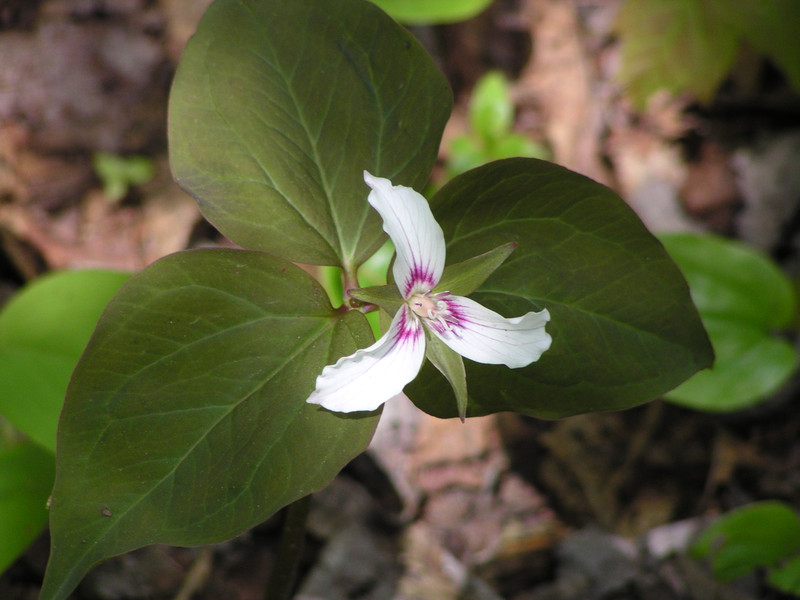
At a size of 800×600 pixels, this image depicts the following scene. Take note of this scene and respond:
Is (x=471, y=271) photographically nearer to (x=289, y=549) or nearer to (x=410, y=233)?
(x=410, y=233)

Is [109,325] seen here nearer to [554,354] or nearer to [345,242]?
[345,242]

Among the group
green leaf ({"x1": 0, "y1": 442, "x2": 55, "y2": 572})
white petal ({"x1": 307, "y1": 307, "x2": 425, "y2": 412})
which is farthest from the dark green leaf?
green leaf ({"x1": 0, "y1": 442, "x2": 55, "y2": 572})

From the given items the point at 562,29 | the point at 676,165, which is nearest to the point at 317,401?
the point at 676,165

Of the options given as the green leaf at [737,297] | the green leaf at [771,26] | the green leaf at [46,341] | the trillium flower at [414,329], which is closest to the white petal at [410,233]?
the trillium flower at [414,329]

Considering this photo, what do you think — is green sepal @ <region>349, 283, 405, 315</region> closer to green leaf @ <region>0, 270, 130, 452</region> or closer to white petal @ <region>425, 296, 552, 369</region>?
white petal @ <region>425, 296, 552, 369</region>

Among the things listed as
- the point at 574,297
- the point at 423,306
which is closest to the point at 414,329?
the point at 423,306

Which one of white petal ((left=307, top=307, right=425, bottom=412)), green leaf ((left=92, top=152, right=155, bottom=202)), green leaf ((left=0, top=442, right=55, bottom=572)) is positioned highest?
white petal ((left=307, top=307, right=425, bottom=412))
